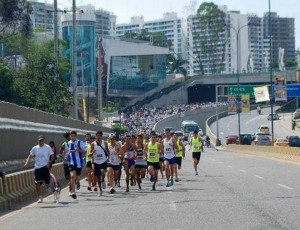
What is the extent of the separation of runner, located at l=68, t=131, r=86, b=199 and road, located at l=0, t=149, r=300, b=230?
609 mm

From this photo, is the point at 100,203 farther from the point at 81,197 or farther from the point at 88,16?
the point at 88,16

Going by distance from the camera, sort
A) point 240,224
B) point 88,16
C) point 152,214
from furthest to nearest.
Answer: point 88,16 < point 152,214 < point 240,224

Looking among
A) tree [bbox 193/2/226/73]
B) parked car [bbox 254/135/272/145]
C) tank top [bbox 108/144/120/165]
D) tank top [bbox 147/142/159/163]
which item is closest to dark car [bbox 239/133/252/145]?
parked car [bbox 254/135/272/145]

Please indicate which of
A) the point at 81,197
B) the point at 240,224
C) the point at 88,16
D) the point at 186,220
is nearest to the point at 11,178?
the point at 81,197

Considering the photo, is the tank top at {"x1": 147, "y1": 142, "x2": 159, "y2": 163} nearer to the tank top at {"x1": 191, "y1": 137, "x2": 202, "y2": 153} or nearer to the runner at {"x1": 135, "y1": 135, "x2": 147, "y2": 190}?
the runner at {"x1": 135, "y1": 135, "x2": 147, "y2": 190}

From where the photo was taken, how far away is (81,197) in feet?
77.1

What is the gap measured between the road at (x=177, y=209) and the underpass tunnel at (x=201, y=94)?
126 m

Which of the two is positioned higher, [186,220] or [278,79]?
[278,79]

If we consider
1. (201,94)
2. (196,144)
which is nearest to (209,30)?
(201,94)

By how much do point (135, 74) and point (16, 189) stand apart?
134323 millimetres

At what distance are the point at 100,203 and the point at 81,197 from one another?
272 cm

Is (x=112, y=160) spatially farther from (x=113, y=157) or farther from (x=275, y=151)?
(x=275, y=151)

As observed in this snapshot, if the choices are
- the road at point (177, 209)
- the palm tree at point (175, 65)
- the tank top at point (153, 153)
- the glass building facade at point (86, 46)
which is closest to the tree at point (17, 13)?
the road at point (177, 209)

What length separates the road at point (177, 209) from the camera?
14969mm
